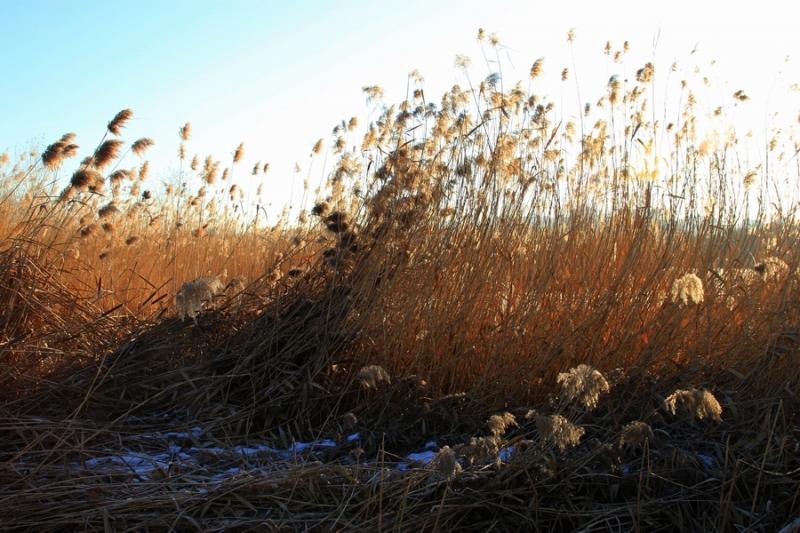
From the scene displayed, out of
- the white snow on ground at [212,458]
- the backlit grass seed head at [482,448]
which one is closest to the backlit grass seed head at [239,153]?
the white snow on ground at [212,458]

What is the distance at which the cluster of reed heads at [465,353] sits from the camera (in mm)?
1729

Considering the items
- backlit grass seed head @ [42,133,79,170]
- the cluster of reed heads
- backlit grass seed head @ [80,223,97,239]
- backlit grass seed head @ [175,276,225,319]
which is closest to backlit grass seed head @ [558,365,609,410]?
the cluster of reed heads

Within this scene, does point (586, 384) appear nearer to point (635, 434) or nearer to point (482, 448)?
point (635, 434)

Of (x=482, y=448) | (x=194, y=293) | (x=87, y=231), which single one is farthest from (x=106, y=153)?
(x=482, y=448)

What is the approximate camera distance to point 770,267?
102 inches

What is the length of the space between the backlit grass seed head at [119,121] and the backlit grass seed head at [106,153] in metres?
0.06

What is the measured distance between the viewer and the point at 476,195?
2.87 m

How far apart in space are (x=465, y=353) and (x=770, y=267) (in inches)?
50.1

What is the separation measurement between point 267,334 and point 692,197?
6.89ft

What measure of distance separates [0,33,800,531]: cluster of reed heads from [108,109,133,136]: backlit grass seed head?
0.06ft

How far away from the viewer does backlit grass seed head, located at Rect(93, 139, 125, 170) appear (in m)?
3.21

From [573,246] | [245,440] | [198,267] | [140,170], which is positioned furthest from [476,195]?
[140,170]

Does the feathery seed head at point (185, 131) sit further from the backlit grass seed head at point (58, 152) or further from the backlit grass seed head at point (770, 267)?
the backlit grass seed head at point (770, 267)

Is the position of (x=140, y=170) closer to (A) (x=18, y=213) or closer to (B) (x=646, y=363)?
(A) (x=18, y=213)
